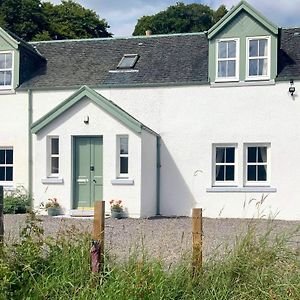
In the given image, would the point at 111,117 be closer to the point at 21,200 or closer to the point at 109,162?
the point at 109,162

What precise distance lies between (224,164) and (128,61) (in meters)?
5.67

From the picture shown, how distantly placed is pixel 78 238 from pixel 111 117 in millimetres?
10632

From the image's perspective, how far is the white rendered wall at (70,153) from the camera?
52.9 ft

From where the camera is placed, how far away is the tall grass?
5.45 meters

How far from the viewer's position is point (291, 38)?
18.4 metres

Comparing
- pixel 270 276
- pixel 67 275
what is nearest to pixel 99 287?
pixel 67 275

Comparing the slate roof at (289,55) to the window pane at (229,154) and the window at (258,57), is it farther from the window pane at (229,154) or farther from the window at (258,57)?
the window pane at (229,154)

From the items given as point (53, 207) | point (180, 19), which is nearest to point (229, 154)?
point (53, 207)

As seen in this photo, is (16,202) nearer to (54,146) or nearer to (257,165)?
(54,146)

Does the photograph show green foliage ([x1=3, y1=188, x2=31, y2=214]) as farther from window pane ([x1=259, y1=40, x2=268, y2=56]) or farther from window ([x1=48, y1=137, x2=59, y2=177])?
window pane ([x1=259, y1=40, x2=268, y2=56])

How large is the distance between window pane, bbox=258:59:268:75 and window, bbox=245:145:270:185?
258 centimetres

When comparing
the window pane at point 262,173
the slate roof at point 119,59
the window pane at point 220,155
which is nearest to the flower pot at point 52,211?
the slate roof at point 119,59

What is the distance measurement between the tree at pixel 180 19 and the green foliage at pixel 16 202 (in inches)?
1457

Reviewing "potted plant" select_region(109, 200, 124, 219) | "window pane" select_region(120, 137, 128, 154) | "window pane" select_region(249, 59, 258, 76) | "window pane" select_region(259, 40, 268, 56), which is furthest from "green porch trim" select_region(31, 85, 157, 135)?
"window pane" select_region(259, 40, 268, 56)
